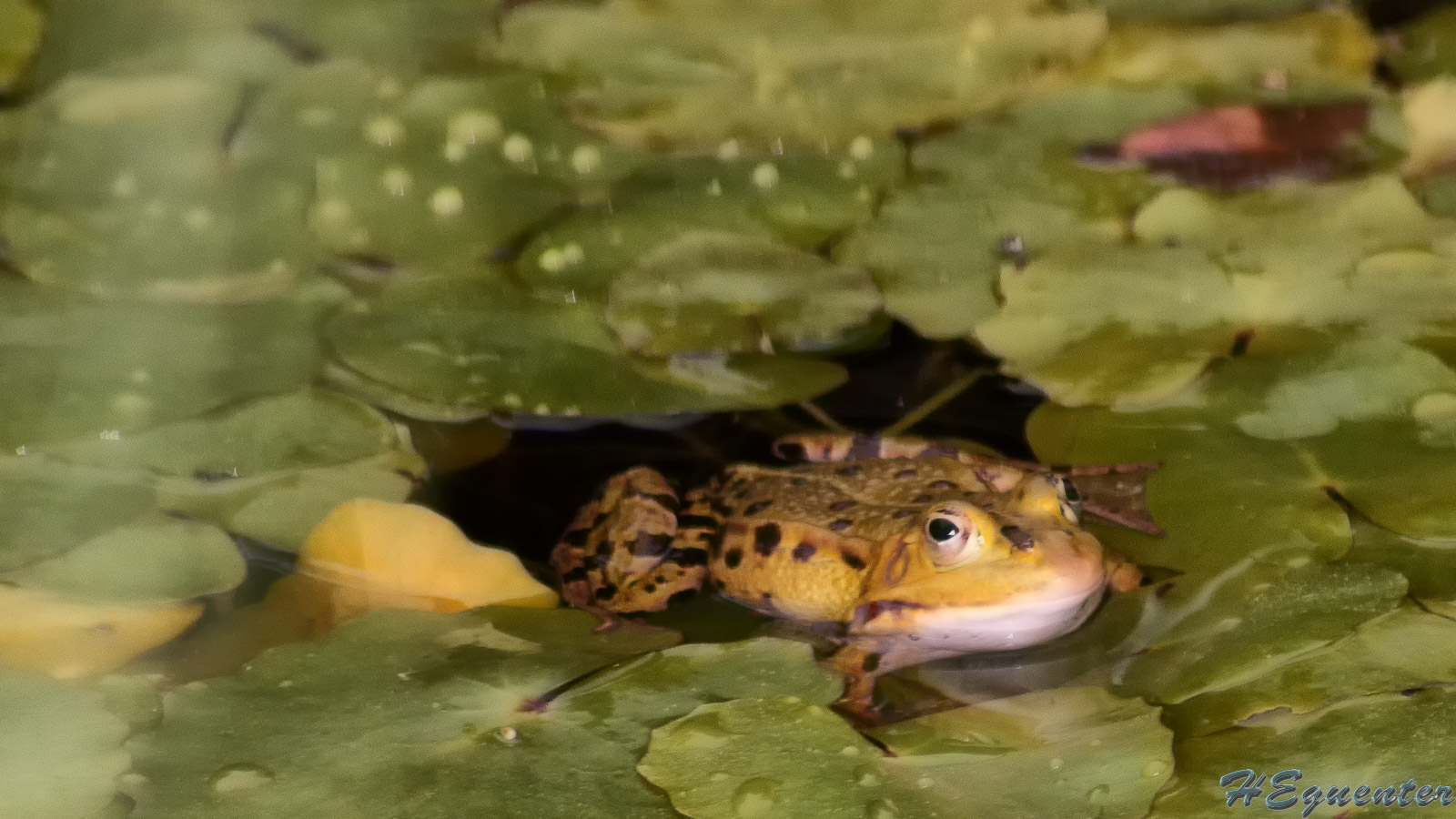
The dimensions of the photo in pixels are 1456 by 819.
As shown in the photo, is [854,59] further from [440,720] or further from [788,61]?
[440,720]

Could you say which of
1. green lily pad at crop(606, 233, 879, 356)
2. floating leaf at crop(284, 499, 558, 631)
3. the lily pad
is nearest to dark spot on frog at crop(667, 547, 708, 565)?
floating leaf at crop(284, 499, 558, 631)

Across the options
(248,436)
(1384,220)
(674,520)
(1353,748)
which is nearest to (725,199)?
(674,520)

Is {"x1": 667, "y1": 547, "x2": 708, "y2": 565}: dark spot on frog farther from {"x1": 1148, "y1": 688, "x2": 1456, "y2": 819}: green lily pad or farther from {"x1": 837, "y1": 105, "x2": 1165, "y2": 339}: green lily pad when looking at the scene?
{"x1": 1148, "y1": 688, "x2": 1456, "y2": 819}: green lily pad

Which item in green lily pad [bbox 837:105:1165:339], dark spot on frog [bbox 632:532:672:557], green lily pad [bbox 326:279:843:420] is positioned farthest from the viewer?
green lily pad [bbox 837:105:1165:339]

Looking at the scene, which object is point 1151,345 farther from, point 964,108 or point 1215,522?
point 964,108
